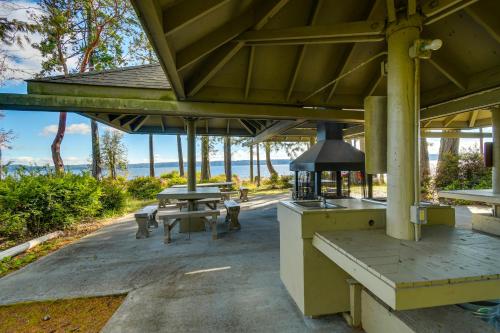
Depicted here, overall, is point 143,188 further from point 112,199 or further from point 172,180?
point 112,199

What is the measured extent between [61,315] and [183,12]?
353 centimetres

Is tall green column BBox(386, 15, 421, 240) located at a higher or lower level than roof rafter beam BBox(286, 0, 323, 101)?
lower

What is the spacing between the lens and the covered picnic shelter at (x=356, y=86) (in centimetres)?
160

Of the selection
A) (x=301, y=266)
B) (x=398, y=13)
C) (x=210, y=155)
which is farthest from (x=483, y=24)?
(x=210, y=155)

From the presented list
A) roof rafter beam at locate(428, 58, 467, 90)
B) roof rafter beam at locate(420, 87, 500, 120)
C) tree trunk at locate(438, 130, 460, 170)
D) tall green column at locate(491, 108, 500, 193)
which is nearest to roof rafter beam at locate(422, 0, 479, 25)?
roof rafter beam at locate(428, 58, 467, 90)

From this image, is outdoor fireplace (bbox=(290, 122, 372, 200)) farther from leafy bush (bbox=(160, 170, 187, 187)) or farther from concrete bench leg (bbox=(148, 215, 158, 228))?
leafy bush (bbox=(160, 170, 187, 187))

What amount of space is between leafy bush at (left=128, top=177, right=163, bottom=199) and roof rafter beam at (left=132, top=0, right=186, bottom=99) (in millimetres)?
10174

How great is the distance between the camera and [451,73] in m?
3.62

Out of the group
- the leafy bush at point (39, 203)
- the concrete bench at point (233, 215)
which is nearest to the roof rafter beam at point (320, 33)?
the concrete bench at point (233, 215)

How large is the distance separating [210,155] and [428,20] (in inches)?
619

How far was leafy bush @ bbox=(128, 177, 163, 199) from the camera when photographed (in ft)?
39.0

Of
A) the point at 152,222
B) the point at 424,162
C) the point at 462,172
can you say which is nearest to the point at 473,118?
the point at 462,172

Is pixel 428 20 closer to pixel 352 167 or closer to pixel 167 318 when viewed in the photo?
pixel 352 167

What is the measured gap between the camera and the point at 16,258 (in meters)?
4.36
